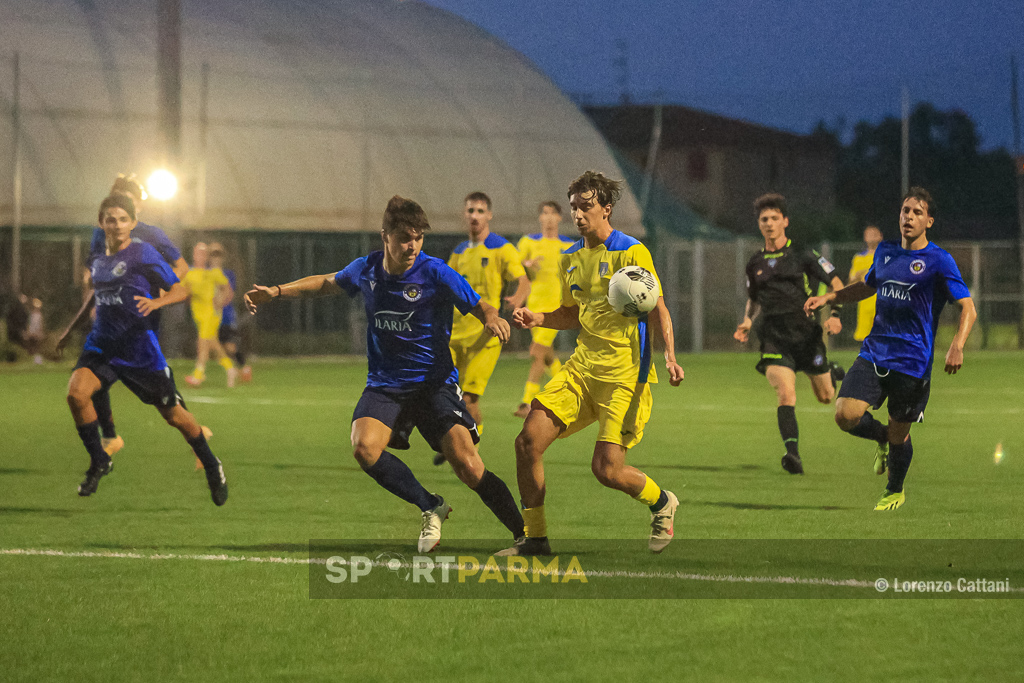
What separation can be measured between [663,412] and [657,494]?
10.5 m

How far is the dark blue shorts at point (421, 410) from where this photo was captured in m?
7.88

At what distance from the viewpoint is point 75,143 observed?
3478cm

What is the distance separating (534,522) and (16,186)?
1113 inches

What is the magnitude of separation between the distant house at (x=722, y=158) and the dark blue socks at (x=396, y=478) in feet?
197

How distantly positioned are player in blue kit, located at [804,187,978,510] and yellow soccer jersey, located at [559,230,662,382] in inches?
94.3

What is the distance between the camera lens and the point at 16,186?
33.2m

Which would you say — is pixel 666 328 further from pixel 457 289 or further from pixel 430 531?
pixel 430 531

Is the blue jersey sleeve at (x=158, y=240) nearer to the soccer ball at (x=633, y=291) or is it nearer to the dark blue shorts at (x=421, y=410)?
the dark blue shorts at (x=421, y=410)

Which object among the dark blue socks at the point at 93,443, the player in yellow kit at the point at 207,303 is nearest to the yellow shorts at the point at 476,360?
the dark blue socks at the point at 93,443

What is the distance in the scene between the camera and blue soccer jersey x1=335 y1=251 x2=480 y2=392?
25.9 ft

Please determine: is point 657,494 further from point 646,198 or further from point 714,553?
point 646,198

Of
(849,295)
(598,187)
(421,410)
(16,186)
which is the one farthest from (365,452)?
(16,186)

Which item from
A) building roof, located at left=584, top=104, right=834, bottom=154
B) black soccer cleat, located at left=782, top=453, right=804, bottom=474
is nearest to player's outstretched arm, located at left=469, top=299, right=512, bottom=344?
black soccer cleat, located at left=782, top=453, right=804, bottom=474

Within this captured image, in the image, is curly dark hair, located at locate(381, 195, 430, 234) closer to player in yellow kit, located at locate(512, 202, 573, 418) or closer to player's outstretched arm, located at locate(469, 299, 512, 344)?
player's outstretched arm, located at locate(469, 299, 512, 344)
